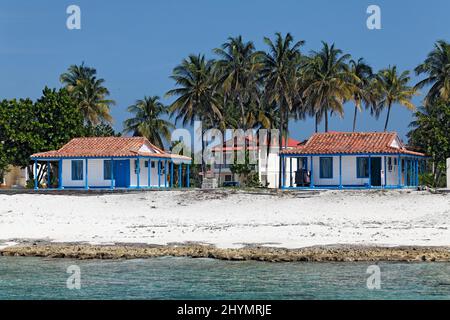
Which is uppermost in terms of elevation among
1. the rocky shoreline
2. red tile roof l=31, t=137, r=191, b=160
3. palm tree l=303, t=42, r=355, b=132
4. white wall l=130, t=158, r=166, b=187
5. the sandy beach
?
palm tree l=303, t=42, r=355, b=132

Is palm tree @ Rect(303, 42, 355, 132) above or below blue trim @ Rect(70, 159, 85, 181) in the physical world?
above

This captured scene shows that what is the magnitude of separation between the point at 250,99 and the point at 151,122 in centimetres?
939

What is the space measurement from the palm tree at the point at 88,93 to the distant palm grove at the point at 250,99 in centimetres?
9

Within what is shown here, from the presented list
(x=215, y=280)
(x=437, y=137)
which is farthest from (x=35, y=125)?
(x=215, y=280)

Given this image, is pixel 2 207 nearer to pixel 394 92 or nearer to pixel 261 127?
pixel 261 127

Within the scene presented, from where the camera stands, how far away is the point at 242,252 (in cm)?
2512

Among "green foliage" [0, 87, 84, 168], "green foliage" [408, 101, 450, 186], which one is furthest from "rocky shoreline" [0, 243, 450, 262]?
"green foliage" [408, 101, 450, 186]

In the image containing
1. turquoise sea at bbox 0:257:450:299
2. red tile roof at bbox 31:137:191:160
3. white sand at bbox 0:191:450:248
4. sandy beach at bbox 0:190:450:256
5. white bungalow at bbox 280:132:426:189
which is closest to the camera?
turquoise sea at bbox 0:257:450:299

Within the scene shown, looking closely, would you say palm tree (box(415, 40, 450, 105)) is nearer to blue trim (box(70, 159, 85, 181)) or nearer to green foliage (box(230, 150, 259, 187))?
green foliage (box(230, 150, 259, 187))

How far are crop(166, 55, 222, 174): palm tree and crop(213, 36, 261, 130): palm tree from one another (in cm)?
118

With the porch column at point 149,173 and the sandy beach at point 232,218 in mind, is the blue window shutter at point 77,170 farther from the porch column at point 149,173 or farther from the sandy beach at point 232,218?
the sandy beach at point 232,218

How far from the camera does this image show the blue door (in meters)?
47.8

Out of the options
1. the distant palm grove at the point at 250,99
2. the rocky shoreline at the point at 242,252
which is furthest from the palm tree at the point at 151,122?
the rocky shoreline at the point at 242,252
